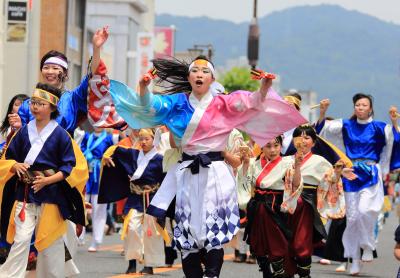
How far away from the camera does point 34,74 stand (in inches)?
1352

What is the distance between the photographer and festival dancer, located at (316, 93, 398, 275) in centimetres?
1553

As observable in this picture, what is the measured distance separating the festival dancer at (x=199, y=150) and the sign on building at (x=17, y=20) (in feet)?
68.1

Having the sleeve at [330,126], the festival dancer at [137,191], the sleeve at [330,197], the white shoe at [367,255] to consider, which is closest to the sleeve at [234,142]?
the sleeve at [330,197]

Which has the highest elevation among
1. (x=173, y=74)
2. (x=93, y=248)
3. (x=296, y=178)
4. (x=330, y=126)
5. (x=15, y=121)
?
(x=173, y=74)

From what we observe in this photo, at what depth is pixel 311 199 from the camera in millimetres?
12695

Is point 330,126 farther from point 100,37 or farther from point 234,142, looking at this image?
point 100,37

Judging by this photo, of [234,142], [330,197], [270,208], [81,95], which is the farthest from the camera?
[330,197]

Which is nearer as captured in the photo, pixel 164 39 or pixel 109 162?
pixel 109 162

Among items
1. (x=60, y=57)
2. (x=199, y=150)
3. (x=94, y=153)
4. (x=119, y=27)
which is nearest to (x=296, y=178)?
(x=199, y=150)

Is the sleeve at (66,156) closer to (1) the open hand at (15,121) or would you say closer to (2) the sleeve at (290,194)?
(1) the open hand at (15,121)

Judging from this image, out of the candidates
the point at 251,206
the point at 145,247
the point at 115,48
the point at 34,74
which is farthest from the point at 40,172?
the point at 115,48

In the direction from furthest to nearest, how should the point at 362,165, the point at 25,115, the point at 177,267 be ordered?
the point at 362,165 < the point at 177,267 < the point at 25,115

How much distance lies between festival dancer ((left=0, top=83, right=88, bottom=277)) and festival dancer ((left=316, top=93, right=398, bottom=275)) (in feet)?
21.4

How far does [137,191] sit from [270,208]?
3326 mm
